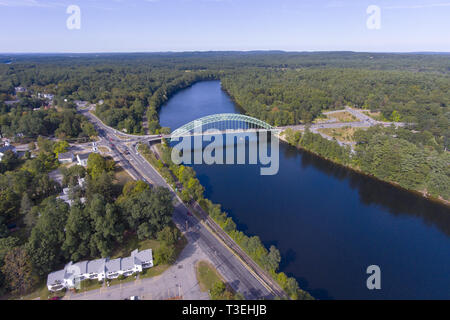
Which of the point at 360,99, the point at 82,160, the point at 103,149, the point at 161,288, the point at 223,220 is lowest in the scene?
the point at 161,288

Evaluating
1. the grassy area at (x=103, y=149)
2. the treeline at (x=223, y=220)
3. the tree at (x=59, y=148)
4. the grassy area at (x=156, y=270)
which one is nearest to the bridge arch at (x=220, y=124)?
the treeline at (x=223, y=220)

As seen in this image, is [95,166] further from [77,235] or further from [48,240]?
[48,240]

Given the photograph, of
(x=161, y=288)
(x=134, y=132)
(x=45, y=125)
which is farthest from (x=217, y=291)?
(x=45, y=125)

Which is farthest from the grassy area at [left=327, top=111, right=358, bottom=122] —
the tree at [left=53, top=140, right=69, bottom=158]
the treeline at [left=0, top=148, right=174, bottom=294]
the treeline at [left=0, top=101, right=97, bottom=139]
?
the tree at [left=53, top=140, right=69, bottom=158]

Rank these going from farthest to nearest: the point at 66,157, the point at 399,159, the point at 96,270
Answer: the point at 66,157 < the point at 399,159 < the point at 96,270

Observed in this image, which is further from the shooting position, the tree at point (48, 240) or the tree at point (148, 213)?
the tree at point (148, 213)

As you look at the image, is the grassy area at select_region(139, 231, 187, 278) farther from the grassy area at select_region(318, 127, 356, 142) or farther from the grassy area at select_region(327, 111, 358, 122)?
the grassy area at select_region(327, 111, 358, 122)

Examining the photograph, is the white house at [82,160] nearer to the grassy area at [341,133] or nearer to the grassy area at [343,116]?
the grassy area at [341,133]
